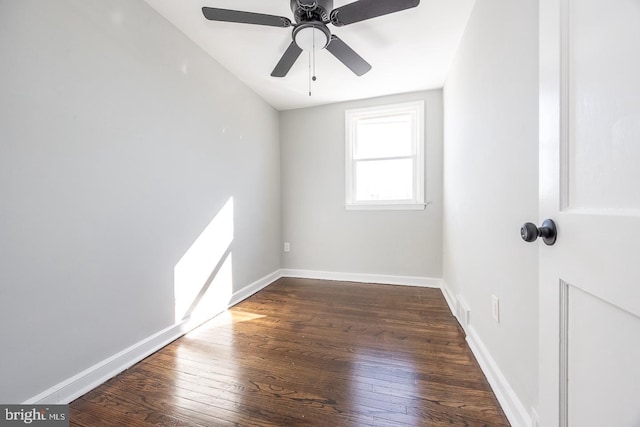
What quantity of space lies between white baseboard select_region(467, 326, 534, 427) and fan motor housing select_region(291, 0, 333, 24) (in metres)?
2.19

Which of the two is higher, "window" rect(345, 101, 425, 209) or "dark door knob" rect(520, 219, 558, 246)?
"window" rect(345, 101, 425, 209)

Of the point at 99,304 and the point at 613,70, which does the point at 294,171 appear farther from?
the point at 613,70

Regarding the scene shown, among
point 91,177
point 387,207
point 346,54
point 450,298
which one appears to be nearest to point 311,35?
point 346,54

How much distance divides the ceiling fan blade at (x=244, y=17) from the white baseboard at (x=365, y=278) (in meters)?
2.68

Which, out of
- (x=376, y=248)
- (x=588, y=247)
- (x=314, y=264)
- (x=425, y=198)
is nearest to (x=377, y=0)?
(x=588, y=247)

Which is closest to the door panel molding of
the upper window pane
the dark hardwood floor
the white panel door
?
the white panel door

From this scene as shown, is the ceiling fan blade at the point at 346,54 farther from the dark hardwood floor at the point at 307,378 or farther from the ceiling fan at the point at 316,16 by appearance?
the dark hardwood floor at the point at 307,378

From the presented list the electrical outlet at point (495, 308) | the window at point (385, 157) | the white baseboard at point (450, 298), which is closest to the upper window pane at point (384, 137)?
the window at point (385, 157)

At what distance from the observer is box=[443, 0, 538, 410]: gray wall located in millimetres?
960

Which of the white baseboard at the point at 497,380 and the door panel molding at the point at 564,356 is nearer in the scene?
the door panel molding at the point at 564,356

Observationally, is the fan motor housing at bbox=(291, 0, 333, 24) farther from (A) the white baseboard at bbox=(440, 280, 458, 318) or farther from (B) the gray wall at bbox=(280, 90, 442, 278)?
(A) the white baseboard at bbox=(440, 280, 458, 318)

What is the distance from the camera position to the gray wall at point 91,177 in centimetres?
106

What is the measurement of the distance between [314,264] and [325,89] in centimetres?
221

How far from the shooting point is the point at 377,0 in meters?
1.28
